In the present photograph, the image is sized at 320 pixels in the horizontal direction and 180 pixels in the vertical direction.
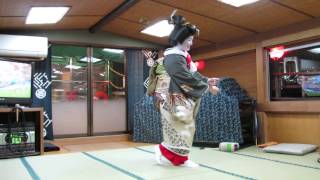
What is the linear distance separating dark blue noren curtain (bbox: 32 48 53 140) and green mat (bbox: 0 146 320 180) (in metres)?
1.25

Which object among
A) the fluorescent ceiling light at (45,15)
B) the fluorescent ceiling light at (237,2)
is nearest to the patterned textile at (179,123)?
the fluorescent ceiling light at (237,2)

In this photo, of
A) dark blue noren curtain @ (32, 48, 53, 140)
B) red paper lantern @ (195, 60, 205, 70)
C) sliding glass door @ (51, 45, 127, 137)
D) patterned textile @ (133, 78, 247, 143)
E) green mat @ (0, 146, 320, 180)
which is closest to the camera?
green mat @ (0, 146, 320, 180)

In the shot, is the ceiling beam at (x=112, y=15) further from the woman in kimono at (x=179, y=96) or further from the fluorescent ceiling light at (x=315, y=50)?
the fluorescent ceiling light at (x=315, y=50)

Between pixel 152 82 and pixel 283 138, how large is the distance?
213 cm

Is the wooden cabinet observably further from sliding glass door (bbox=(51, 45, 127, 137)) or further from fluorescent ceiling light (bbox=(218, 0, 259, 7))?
fluorescent ceiling light (bbox=(218, 0, 259, 7))

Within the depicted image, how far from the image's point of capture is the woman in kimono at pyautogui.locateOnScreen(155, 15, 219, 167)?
2.51 metres

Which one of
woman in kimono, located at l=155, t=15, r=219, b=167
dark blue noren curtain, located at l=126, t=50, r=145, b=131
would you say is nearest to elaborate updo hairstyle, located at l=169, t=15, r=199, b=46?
woman in kimono, located at l=155, t=15, r=219, b=167

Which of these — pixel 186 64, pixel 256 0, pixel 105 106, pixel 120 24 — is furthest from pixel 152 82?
pixel 105 106

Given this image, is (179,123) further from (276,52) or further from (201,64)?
(201,64)

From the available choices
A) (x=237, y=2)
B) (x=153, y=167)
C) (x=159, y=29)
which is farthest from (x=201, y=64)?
(x=153, y=167)

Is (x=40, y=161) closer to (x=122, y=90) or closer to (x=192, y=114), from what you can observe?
(x=192, y=114)

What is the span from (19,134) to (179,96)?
198 cm

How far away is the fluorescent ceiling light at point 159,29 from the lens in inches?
173

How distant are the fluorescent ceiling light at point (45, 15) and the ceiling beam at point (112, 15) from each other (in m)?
0.57
